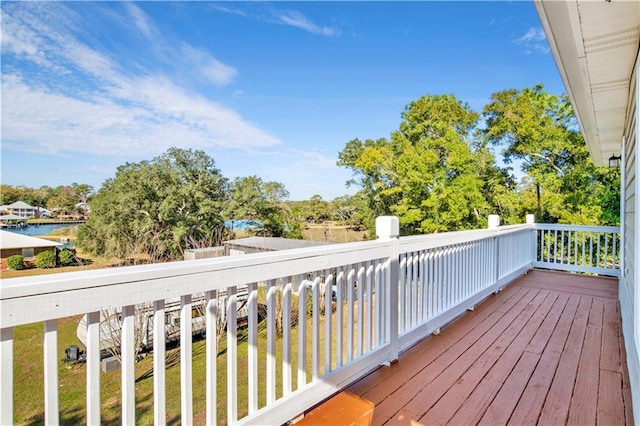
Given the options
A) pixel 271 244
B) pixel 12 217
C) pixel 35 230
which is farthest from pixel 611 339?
pixel 271 244

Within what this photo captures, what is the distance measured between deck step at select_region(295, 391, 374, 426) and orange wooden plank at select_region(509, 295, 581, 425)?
2.95 ft

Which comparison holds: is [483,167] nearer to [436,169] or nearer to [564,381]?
[436,169]

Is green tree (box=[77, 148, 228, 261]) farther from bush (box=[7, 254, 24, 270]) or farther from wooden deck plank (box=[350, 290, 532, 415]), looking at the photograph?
wooden deck plank (box=[350, 290, 532, 415])

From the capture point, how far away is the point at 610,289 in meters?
5.11

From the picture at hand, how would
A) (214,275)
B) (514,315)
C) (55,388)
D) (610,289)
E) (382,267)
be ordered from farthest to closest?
(610,289) → (514,315) → (382,267) → (214,275) → (55,388)

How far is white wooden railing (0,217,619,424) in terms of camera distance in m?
0.97

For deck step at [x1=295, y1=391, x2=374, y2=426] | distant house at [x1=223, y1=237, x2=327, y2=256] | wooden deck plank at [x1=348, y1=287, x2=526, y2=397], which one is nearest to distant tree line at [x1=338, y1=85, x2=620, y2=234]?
distant house at [x1=223, y1=237, x2=327, y2=256]

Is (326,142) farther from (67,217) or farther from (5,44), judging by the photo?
(67,217)

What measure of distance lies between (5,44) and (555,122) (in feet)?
77.7

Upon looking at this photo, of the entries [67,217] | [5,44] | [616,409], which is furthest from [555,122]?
[5,44]

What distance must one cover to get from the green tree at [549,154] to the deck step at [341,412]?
14783 mm

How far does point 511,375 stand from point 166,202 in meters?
22.2

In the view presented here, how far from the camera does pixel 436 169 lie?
59.7ft

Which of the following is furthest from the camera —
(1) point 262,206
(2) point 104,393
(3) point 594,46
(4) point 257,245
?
(1) point 262,206
